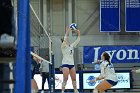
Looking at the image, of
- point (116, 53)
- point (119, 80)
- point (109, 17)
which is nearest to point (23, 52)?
point (119, 80)

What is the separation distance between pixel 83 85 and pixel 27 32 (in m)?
14.6

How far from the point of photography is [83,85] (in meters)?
16.9

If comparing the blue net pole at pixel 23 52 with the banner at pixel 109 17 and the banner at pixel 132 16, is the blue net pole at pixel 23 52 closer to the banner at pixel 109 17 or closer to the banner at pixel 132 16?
the banner at pixel 109 17

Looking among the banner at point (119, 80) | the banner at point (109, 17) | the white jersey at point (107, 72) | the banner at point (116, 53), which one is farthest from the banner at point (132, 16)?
the white jersey at point (107, 72)

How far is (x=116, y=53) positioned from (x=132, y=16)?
2303 millimetres

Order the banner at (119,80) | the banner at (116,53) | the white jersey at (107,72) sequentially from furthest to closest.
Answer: the banner at (116,53) < the banner at (119,80) < the white jersey at (107,72)

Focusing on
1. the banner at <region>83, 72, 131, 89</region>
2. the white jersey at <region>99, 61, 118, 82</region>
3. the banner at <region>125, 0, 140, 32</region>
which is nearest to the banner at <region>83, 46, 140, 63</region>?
the banner at <region>125, 0, 140, 32</region>

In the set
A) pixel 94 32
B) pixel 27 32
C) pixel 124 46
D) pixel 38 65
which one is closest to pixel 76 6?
pixel 94 32

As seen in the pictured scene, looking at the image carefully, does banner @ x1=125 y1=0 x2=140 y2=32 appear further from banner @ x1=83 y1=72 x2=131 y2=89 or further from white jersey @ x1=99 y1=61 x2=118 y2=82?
white jersey @ x1=99 y1=61 x2=118 y2=82

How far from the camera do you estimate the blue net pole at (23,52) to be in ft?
7.19

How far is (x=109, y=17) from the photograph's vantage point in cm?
2241

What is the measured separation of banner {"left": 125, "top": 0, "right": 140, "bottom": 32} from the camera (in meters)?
22.5

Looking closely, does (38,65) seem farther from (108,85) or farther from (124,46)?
(124,46)

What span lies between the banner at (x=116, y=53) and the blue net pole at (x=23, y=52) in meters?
19.7
